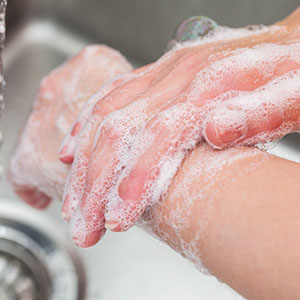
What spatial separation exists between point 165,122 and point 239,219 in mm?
125

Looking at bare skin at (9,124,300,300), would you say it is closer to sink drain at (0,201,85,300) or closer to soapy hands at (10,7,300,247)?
soapy hands at (10,7,300,247)

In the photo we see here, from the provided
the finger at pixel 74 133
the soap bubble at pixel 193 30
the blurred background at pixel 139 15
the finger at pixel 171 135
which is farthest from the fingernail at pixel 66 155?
the blurred background at pixel 139 15

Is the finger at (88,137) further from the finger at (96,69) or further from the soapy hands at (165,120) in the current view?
the finger at (96,69)

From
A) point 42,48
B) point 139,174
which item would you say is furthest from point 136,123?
point 42,48

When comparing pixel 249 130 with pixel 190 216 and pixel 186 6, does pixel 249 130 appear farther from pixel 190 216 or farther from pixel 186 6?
pixel 186 6

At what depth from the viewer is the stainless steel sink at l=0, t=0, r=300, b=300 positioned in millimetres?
861

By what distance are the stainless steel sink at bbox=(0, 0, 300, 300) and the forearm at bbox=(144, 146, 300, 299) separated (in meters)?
0.23

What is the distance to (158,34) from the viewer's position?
1.07 meters

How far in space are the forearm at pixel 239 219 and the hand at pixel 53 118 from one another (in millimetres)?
230

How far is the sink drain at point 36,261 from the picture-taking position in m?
0.84

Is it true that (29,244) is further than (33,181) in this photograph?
Yes

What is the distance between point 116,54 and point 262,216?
0.43 m

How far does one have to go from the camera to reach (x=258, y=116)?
504 mm

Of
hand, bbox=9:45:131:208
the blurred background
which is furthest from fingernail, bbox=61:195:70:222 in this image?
the blurred background
